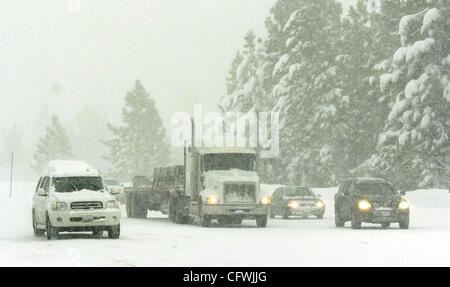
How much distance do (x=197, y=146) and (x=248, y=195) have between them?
9.85 feet

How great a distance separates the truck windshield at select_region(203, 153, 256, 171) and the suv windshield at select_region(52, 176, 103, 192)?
7.78 m

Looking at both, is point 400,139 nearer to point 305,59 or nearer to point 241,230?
point 305,59

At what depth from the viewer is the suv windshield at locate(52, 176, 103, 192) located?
24.6 meters

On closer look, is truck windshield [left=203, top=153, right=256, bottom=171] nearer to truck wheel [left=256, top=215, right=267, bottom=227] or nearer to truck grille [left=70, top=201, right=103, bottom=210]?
truck wheel [left=256, top=215, right=267, bottom=227]

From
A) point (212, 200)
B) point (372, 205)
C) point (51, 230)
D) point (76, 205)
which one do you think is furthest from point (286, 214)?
point (51, 230)

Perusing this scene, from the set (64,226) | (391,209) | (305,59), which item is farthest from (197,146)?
(305,59)

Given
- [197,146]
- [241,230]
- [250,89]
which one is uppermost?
[250,89]

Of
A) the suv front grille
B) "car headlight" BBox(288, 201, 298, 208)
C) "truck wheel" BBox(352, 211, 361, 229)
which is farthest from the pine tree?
the suv front grille

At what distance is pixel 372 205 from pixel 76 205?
34.5 ft

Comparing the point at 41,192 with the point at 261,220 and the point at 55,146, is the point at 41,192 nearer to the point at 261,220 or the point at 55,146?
the point at 261,220

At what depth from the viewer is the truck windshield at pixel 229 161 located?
1271 inches

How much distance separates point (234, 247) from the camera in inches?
831

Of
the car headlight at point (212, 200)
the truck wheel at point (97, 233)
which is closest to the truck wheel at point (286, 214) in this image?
the car headlight at point (212, 200)
